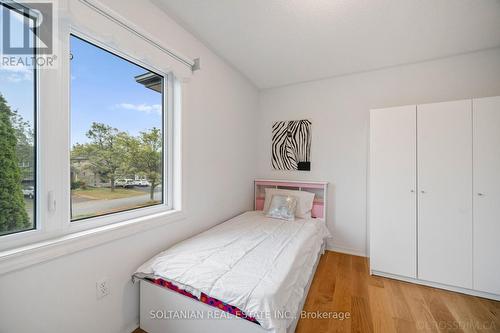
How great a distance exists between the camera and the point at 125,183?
163 cm

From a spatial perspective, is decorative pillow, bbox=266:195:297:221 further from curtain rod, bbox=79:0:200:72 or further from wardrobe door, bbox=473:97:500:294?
curtain rod, bbox=79:0:200:72

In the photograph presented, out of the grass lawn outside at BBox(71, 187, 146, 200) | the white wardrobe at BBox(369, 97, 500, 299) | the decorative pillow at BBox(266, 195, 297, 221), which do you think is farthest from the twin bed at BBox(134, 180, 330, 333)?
the white wardrobe at BBox(369, 97, 500, 299)

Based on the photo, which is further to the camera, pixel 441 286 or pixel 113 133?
pixel 441 286

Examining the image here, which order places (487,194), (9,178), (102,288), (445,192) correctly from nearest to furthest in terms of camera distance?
(9,178)
(102,288)
(487,194)
(445,192)

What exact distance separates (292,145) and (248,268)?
218 cm

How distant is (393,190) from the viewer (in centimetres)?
226

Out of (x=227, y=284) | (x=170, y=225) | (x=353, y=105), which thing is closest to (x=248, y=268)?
(x=227, y=284)

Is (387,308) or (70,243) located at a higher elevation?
(70,243)

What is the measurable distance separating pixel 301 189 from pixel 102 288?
2.54 meters

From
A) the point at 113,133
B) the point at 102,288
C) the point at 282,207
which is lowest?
the point at 102,288

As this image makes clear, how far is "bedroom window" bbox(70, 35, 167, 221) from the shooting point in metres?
1.34

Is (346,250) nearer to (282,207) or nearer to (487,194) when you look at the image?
(282,207)

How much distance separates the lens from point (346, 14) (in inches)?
68.6

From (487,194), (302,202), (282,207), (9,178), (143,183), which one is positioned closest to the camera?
(9,178)
